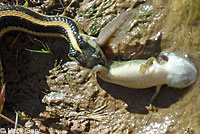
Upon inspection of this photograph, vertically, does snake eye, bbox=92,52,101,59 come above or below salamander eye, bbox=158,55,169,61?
above

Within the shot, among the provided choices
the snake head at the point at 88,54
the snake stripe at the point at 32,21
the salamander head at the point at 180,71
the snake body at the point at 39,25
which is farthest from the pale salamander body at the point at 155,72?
the snake stripe at the point at 32,21

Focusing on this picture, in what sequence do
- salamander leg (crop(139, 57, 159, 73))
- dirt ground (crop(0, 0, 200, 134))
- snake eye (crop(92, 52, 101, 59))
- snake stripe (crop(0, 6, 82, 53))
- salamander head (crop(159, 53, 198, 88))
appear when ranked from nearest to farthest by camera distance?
salamander head (crop(159, 53, 198, 88)) < salamander leg (crop(139, 57, 159, 73)) < dirt ground (crop(0, 0, 200, 134)) < snake eye (crop(92, 52, 101, 59)) < snake stripe (crop(0, 6, 82, 53))

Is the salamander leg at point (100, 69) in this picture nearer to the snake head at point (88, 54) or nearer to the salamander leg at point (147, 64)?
the snake head at point (88, 54)

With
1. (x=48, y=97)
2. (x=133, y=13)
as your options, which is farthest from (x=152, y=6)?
(x=48, y=97)

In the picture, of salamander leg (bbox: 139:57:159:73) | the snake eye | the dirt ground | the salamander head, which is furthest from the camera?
the snake eye

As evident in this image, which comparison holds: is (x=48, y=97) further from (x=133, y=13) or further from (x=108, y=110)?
(x=133, y=13)

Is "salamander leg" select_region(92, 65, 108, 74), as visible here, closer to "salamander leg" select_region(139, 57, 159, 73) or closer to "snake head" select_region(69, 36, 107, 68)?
"snake head" select_region(69, 36, 107, 68)

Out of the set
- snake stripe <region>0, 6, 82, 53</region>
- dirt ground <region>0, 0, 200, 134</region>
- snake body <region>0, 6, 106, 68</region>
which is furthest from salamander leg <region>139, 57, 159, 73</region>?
snake stripe <region>0, 6, 82, 53</region>
